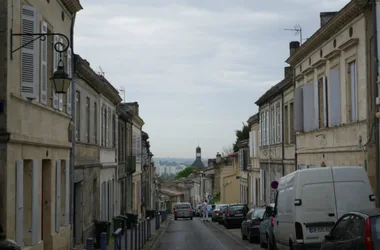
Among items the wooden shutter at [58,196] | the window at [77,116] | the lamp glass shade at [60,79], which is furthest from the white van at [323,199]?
the window at [77,116]

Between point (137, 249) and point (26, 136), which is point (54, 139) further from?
point (137, 249)

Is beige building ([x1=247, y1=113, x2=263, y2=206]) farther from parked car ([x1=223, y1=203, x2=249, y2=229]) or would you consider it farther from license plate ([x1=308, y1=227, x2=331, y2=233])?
license plate ([x1=308, y1=227, x2=331, y2=233])

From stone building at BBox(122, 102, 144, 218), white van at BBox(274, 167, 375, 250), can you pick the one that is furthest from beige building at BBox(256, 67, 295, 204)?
white van at BBox(274, 167, 375, 250)

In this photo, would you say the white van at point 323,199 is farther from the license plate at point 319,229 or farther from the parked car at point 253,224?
the parked car at point 253,224

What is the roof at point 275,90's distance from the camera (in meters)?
33.5

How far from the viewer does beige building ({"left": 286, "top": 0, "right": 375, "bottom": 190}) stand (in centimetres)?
1975

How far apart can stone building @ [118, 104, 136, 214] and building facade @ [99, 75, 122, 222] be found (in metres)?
2.63

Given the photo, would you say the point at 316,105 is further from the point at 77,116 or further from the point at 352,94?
the point at 77,116

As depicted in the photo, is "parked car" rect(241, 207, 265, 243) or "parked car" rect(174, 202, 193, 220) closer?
"parked car" rect(241, 207, 265, 243)

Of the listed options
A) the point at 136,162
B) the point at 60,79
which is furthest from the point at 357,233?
the point at 136,162

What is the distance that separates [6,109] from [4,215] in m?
2.07

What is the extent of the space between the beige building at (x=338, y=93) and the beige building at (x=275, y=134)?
3.96 metres

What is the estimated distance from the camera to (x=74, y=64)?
73.3 ft

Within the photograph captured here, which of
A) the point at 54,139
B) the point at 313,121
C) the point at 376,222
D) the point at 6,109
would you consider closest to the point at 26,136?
the point at 6,109
